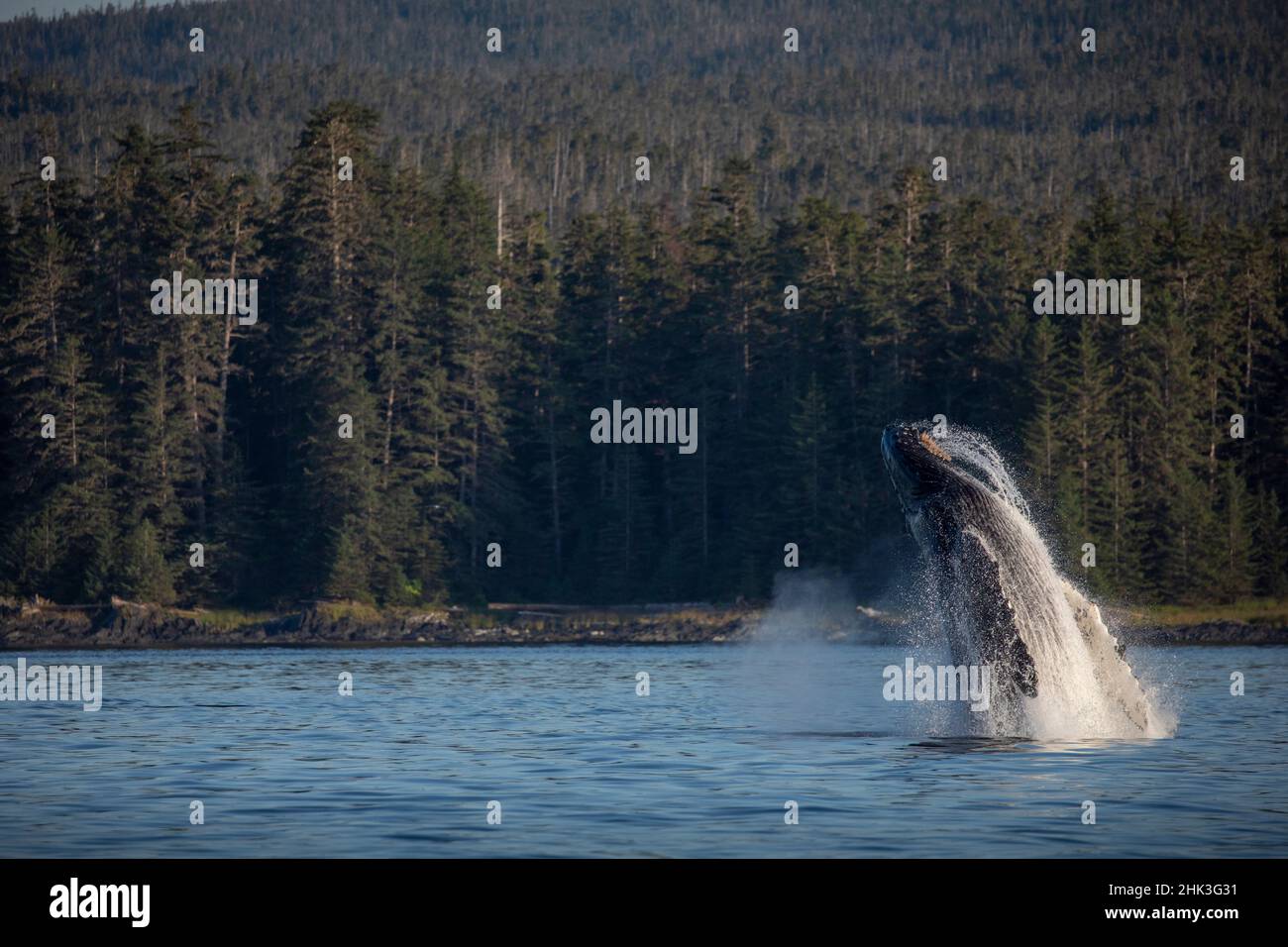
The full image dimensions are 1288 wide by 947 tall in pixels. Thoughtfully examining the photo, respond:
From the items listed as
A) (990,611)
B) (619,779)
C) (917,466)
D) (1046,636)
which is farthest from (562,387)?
(917,466)

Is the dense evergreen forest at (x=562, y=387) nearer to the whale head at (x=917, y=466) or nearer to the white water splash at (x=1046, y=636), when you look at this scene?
the white water splash at (x=1046, y=636)

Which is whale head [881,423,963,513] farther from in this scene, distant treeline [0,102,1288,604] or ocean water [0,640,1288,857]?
distant treeline [0,102,1288,604]

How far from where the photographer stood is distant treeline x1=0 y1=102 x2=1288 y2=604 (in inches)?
3558

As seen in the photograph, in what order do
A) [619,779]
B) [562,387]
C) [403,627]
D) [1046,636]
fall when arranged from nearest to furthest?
[1046,636] → [619,779] → [403,627] → [562,387]

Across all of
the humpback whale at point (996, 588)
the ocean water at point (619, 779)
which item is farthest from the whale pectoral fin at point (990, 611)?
the ocean water at point (619, 779)

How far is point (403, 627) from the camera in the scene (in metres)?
89.4

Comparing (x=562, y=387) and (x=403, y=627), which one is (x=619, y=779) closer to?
(x=403, y=627)

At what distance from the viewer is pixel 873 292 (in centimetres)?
9712

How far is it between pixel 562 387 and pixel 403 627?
22.3 meters

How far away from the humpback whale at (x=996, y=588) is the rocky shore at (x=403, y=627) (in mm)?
54811

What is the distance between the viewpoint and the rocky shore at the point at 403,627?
81.8 metres

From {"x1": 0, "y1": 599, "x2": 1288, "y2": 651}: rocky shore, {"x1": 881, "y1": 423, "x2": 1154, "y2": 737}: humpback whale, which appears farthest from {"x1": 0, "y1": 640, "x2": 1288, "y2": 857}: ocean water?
{"x1": 0, "y1": 599, "x2": 1288, "y2": 651}: rocky shore

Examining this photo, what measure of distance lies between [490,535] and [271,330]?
58.5 ft
